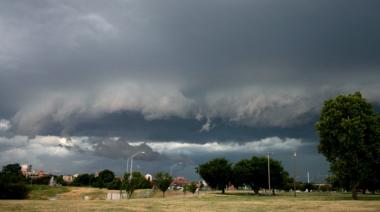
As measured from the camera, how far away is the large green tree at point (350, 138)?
5819cm

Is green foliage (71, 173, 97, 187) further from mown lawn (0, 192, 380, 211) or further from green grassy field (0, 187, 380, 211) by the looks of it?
mown lawn (0, 192, 380, 211)

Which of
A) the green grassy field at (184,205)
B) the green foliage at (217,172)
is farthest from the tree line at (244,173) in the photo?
the green grassy field at (184,205)

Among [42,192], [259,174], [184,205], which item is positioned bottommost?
[42,192]

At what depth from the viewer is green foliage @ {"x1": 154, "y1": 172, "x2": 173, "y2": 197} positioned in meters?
89.8

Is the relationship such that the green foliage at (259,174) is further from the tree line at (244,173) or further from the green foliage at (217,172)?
the green foliage at (217,172)

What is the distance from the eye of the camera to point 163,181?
89688mm

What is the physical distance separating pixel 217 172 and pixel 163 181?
3182 cm

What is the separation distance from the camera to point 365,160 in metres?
59.6

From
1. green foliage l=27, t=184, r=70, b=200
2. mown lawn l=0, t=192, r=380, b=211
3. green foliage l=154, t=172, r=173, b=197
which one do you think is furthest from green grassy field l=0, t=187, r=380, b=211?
green foliage l=27, t=184, r=70, b=200

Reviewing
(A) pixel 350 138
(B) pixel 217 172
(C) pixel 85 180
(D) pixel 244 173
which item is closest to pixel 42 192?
(B) pixel 217 172

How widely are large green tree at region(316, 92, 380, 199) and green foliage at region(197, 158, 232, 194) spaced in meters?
57.3

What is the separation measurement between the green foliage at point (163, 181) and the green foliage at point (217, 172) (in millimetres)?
26877

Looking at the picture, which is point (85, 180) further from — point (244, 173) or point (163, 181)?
point (163, 181)

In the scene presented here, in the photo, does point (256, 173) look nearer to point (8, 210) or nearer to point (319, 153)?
point (319, 153)
